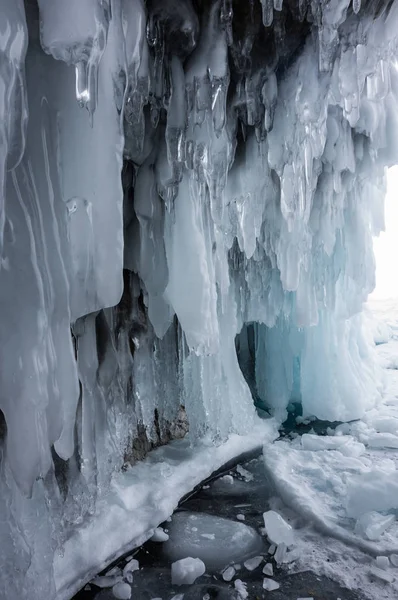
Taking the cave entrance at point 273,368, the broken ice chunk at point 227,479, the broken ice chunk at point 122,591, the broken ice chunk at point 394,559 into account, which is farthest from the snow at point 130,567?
the cave entrance at point 273,368

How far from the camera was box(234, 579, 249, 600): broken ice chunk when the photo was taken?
7.37 ft

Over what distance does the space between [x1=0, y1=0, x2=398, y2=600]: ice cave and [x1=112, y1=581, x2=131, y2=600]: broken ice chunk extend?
0.01 m

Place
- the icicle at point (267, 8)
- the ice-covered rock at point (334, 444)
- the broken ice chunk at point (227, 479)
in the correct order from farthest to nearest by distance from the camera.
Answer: the ice-covered rock at point (334, 444), the broken ice chunk at point (227, 479), the icicle at point (267, 8)

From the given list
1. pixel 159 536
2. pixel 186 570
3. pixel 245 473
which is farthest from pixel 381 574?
pixel 245 473

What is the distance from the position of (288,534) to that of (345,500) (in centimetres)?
61

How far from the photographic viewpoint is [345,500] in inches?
123

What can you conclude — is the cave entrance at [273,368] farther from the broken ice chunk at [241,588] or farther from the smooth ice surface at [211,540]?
the broken ice chunk at [241,588]

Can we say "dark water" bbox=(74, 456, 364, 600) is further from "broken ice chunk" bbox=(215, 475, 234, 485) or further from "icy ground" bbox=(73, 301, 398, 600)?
"broken ice chunk" bbox=(215, 475, 234, 485)

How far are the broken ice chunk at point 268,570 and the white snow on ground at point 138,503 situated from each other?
0.74 meters

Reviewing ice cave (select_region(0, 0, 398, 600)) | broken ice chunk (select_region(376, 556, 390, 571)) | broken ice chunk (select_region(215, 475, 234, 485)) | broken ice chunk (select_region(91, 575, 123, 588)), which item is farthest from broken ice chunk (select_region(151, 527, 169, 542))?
broken ice chunk (select_region(376, 556, 390, 571))

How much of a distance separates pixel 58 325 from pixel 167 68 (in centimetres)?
142

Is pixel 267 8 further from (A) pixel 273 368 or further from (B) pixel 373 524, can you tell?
(A) pixel 273 368

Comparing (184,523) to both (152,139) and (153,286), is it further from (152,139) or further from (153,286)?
(152,139)

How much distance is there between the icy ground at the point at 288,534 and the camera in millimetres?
2318
